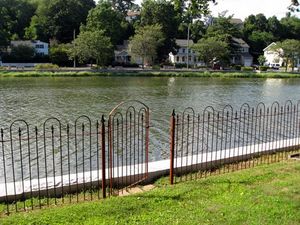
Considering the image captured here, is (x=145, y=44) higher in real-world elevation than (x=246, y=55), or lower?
higher

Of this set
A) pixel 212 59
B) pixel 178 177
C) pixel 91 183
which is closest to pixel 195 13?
pixel 178 177

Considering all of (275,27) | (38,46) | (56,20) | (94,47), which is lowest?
(94,47)

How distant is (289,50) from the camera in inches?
2886

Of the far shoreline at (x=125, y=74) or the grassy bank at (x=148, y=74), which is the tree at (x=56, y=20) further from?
the grassy bank at (x=148, y=74)

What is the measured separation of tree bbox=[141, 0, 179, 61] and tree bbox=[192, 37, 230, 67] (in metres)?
7.34

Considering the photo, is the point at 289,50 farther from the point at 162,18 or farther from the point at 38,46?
the point at 38,46

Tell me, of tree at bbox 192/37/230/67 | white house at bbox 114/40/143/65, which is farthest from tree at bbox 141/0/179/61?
tree at bbox 192/37/230/67

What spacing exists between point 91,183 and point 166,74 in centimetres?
5271

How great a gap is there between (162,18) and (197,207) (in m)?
75.8

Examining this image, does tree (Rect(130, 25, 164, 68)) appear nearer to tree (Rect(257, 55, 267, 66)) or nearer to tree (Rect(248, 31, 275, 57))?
tree (Rect(257, 55, 267, 66))

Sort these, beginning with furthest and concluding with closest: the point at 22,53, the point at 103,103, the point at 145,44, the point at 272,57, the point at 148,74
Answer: the point at 272,57, the point at 22,53, the point at 145,44, the point at 148,74, the point at 103,103

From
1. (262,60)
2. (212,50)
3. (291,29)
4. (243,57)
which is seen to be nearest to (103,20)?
(212,50)

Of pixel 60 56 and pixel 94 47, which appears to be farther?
pixel 60 56

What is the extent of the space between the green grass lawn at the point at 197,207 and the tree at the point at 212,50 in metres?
65.8
